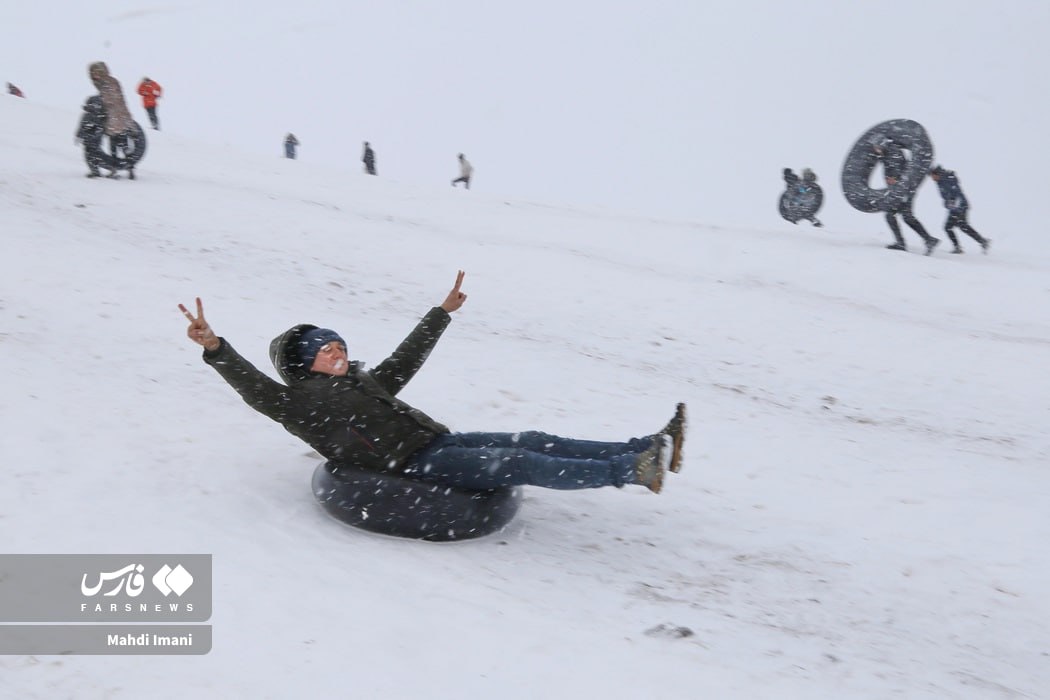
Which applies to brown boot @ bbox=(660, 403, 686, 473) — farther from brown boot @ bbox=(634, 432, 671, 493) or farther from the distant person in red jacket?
the distant person in red jacket

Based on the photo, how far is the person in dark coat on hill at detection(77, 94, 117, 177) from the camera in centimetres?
1395

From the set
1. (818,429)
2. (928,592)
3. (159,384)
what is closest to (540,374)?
(818,429)

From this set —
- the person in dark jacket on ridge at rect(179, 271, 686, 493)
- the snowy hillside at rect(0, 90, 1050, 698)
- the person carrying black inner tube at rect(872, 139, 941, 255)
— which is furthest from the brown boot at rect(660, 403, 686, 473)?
the person carrying black inner tube at rect(872, 139, 941, 255)

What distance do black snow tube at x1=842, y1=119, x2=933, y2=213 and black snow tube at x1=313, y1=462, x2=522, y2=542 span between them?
12.4 metres

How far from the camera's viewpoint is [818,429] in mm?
7621

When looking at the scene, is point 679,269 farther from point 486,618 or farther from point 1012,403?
point 486,618

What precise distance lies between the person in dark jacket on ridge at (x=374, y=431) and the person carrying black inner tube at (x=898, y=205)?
1121cm

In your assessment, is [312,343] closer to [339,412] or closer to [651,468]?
[339,412]

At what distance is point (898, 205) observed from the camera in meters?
14.9

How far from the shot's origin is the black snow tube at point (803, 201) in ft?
64.8

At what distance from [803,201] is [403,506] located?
17.0 meters

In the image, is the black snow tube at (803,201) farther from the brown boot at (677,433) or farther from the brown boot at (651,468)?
the brown boot at (651,468)

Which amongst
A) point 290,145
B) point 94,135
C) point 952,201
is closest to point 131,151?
point 94,135

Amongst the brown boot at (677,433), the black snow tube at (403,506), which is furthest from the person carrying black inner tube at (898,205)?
the black snow tube at (403,506)
